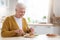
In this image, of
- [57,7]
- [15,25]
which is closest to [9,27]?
[15,25]

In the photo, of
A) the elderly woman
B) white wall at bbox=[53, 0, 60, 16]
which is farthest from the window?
the elderly woman

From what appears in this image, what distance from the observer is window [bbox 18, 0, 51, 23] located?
5.05 m

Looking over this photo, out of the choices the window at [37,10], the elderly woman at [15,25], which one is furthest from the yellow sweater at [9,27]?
the window at [37,10]

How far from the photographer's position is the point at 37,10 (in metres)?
5.11

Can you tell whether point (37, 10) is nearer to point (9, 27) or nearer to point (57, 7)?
point (57, 7)

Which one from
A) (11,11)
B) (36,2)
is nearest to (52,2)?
(36,2)

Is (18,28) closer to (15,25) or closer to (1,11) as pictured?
(15,25)

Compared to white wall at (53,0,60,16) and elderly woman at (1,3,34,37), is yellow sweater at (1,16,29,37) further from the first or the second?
white wall at (53,0,60,16)

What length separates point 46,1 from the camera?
505 centimetres

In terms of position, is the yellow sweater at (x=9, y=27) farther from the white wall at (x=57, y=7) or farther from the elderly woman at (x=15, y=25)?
the white wall at (x=57, y=7)

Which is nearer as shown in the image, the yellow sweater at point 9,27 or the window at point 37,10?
the yellow sweater at point 9,27

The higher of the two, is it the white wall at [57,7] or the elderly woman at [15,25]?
the white wall at [57,7]

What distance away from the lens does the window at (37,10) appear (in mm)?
5055

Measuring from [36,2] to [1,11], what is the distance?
1533 mm
